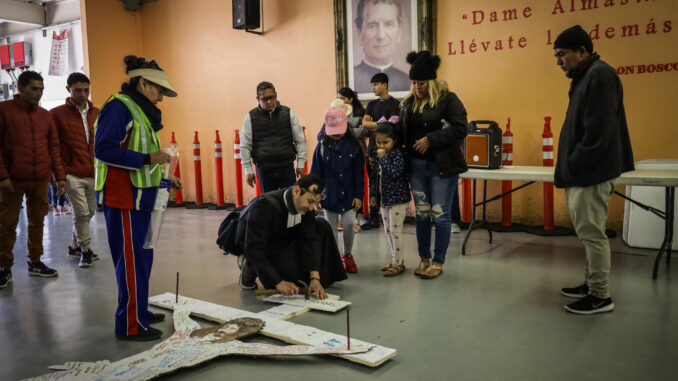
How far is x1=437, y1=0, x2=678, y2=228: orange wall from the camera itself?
459 cm

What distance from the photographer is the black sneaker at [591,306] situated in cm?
288

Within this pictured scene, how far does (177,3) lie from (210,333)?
6.58 meters

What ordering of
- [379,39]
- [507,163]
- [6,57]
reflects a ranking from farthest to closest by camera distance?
[6,57] → [379,39] → [507,163]

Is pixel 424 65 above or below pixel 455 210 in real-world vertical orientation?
above

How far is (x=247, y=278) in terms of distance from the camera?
3.51m

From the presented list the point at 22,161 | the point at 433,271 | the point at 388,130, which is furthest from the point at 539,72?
the point at 22,161

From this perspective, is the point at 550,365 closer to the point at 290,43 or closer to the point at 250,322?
the point at 250,322

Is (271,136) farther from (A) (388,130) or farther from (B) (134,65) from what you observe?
(B) (134,65)

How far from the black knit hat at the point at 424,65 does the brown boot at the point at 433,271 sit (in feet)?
4.25

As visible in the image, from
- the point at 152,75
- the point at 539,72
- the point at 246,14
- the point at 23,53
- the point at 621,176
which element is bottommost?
the point at 621,176

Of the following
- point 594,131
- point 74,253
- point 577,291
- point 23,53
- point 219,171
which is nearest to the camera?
point 594,131

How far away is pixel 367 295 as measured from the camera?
10.9ft

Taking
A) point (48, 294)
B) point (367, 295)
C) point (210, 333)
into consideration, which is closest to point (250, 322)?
point (210, 333)

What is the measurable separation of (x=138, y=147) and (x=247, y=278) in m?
1.31
